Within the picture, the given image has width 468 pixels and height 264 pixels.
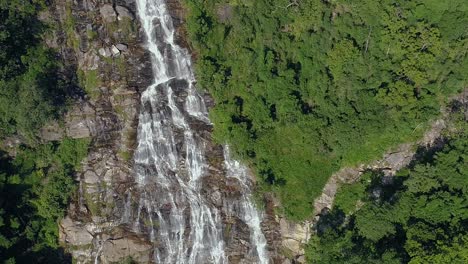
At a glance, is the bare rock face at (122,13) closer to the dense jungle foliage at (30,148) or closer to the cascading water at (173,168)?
the cascading water at (173,168)

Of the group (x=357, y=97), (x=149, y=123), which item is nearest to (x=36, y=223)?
(x=149, y=123)

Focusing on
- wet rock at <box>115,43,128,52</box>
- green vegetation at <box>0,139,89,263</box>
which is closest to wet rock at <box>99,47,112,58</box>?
wet rock at <box>115,43,128,52</box>

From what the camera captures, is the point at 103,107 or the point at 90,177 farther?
the point at 90,177

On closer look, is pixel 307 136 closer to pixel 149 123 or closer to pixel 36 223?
pixel 149 123

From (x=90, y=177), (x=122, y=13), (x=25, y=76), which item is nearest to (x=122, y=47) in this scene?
(x=122, y=13)

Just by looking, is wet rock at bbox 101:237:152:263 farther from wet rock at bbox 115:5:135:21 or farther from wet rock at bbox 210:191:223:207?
wet rock at bbox 115:5:135:21

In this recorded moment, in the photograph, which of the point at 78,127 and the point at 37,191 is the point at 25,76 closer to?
the point at 78,127

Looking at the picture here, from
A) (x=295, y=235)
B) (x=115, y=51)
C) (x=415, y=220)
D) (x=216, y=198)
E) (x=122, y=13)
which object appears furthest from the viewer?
(x=295, y=235)
